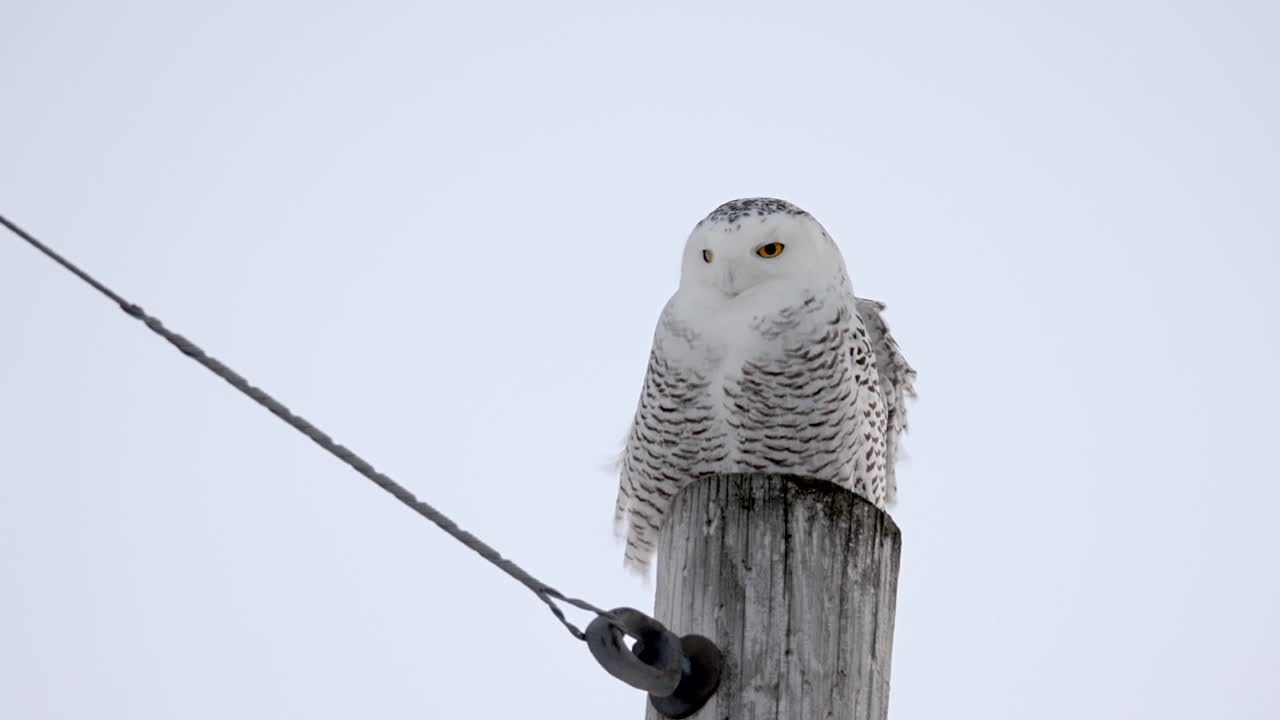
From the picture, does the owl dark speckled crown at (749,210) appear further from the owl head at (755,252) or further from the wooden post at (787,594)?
the wooden post at (787,594)

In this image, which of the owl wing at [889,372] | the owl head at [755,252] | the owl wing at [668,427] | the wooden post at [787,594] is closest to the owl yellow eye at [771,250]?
the owl head at [755,252]

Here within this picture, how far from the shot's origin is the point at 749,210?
459 cm

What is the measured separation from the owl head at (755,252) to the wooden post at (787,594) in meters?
1.75

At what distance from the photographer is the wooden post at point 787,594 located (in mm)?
2627

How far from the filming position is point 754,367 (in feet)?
14.6

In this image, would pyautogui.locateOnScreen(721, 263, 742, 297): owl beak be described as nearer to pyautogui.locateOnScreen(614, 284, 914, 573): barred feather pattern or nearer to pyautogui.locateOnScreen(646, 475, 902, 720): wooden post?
pyautogui.locateOnScreen(614, 284, 914, 573): barred feather pattern

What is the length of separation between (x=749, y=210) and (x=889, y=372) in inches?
47.7

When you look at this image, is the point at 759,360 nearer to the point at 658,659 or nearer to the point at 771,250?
the point at 771,250

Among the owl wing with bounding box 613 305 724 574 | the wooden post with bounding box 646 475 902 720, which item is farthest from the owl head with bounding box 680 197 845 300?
the wooden post with bounding box 646 475 902 720

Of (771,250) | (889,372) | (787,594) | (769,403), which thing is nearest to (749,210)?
(771,250)

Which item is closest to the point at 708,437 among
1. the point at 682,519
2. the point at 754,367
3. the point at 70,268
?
the point at 754,367

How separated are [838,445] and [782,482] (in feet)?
6.53

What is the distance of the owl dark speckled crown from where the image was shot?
4562mm

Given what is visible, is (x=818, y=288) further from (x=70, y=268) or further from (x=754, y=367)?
(x=70, y=268)
